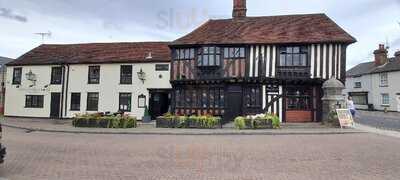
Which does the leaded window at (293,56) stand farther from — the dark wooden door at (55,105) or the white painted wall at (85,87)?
the dark wooden door at (55,105)

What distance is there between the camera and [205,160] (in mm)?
8938

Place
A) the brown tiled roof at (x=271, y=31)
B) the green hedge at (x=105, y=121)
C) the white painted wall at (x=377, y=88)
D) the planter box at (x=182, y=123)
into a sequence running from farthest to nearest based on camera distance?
the white painted wall at (x=377, y=88)
the brown tiled roof at (x=271, y=31)
the green hedge at (x=105, y=121)
the planter box at (x=182, y=123)

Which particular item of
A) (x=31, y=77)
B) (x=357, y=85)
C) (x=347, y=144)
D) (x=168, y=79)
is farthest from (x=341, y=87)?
(x=357, y=85)

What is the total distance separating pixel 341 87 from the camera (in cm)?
1786

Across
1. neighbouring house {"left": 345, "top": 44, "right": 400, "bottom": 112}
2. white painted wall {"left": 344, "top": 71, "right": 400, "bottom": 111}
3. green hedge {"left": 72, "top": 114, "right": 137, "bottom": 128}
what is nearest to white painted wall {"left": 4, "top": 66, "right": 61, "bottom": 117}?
green hedge {"left": 72, "top": 114, "right": 137, "bottom": 128}

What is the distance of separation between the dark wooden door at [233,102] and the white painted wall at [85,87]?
516cm

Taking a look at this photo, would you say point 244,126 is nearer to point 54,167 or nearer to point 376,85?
point 54,167

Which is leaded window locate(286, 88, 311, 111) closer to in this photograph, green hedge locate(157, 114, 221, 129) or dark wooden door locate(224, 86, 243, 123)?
dark wooden door locate(224, 86, 243, 123)

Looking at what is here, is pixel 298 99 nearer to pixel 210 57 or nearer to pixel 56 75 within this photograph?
pixel 210 57

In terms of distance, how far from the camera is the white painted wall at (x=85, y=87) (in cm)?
2545

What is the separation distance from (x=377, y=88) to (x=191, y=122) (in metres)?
29.6

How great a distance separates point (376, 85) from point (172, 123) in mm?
30348

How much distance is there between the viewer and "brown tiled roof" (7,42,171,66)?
86.6ft

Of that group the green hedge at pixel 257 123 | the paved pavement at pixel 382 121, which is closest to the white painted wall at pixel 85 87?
the green hedge at pixel 257 123
